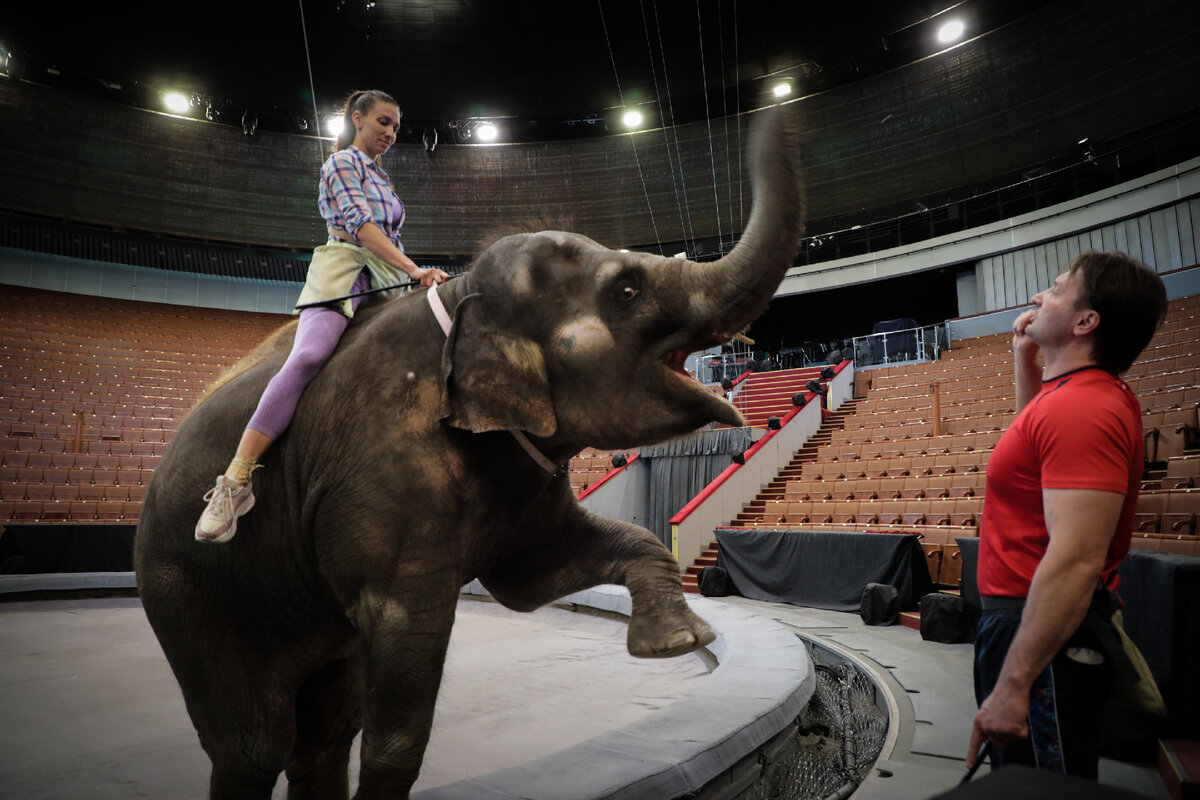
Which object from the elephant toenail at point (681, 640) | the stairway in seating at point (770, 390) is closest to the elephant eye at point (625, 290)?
the elephant toenail at point (681, 640)

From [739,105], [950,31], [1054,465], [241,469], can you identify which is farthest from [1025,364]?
[739,105]

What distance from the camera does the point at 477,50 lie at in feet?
74.7

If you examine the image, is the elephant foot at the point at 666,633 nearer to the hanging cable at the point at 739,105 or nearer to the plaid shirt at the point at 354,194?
the plaid shirt at the point at 354,194

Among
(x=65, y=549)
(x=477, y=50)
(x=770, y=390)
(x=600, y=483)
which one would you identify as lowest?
(x=65, y=549)

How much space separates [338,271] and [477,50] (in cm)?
2366

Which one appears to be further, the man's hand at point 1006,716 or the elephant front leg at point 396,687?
the elephant front leg at point 396,687

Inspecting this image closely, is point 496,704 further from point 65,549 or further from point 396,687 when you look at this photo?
point 65,549

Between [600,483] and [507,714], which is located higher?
[600,483]

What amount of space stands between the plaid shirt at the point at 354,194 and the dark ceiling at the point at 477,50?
847 inches

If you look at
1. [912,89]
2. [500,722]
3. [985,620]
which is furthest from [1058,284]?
[912,89]

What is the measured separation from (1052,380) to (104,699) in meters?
5.38

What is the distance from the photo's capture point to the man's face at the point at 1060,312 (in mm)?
1529

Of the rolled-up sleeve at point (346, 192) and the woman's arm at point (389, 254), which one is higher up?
the rolled-up sleeve at point (346, 192)

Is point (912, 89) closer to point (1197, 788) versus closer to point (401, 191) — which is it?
point (401, 191)
